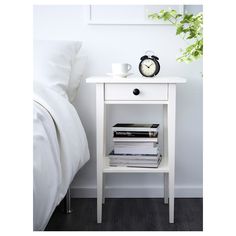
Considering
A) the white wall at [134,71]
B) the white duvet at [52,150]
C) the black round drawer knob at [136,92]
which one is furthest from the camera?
the white wall at [134,71]

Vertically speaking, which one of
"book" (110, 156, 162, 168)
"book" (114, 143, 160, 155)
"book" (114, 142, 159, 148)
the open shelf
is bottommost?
the open shelf

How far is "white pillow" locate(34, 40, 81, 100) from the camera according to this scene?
1.86 m

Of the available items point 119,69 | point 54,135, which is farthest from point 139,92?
point 54,135

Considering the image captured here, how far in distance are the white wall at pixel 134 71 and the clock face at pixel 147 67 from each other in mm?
267

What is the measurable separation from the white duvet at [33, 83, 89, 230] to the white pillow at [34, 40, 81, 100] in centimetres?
13

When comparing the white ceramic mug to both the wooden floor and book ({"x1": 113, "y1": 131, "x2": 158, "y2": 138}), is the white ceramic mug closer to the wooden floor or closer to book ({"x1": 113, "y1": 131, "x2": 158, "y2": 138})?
book ({"x1": 113, "y1": 131, "x2": 158, "y2": 138})

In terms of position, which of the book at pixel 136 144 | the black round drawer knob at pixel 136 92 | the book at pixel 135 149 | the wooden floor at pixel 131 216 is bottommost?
the wooden floor at pixel 131 216

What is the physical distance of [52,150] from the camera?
1.32m

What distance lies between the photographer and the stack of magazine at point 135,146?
1918mm

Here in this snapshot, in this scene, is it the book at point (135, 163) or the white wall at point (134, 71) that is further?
the white wall at point (134, 71)

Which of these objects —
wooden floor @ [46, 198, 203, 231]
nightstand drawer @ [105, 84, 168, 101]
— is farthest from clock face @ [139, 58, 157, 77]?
wooden floor @ [46, 198, 203, 231]

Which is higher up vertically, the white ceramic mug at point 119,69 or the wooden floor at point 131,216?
the white ceramic mug at point 119,69

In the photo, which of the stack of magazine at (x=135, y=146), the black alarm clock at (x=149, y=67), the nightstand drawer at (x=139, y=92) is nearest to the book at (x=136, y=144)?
the stack of magazine at (x=135, y=146)

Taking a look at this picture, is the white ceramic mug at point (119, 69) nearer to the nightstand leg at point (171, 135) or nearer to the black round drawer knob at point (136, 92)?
the black round drawer knob at point (136, 92)
